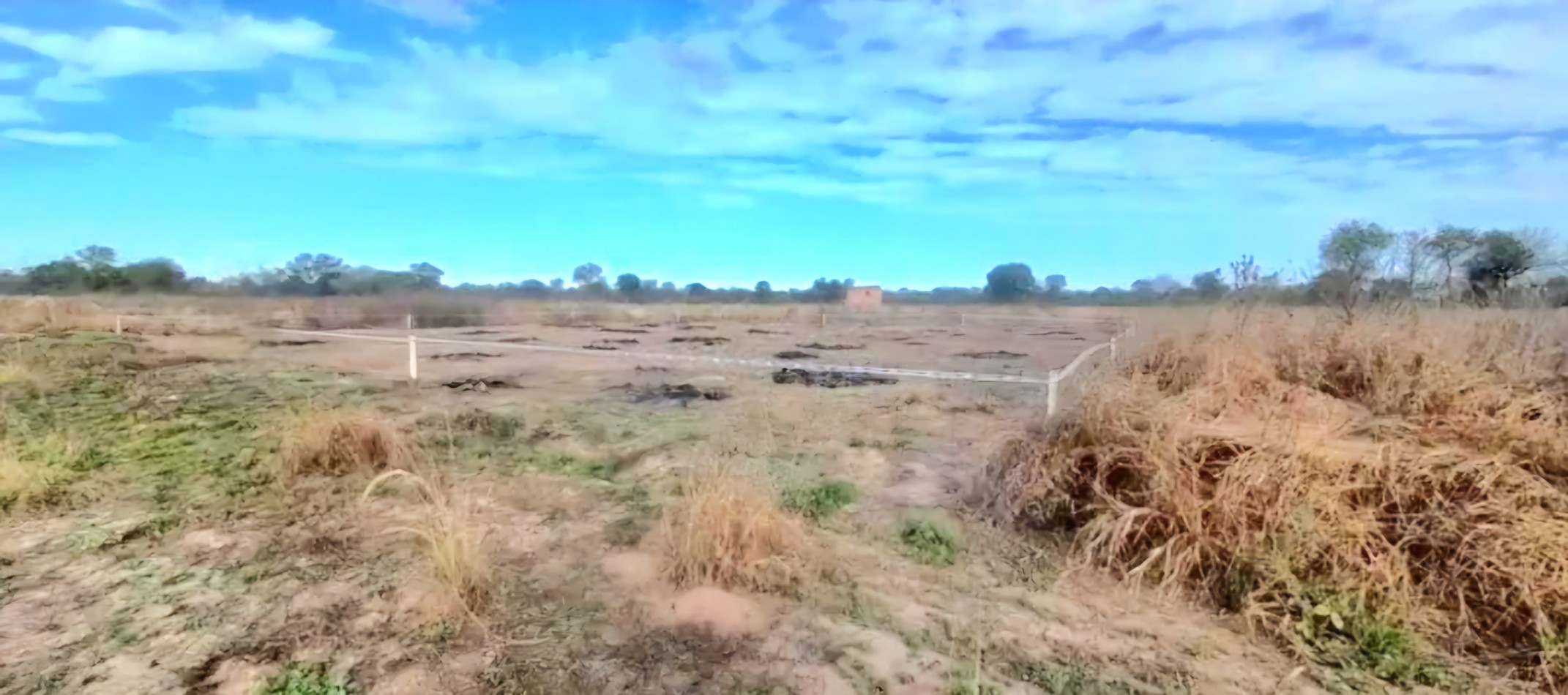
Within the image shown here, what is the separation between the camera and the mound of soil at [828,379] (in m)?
11.9

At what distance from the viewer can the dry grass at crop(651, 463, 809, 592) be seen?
12.7 ft

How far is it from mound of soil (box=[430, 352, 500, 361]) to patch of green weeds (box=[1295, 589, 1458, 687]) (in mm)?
14118

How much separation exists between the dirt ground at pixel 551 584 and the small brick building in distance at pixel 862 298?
41.5 metres

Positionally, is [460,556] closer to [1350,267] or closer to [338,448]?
[338,448]

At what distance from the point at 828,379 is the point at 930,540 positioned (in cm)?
802

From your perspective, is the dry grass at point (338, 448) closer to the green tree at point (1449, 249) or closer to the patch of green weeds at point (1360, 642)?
the patch of green weeds at point (1360, 642)

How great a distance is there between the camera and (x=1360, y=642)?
333cm

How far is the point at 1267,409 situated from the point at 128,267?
4569 centimetres

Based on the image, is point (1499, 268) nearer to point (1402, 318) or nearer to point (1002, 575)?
point (1402, 318)

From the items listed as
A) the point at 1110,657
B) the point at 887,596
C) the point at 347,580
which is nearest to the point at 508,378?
the point at 347,580

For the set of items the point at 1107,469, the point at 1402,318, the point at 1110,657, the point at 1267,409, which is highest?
the point at 1402,318

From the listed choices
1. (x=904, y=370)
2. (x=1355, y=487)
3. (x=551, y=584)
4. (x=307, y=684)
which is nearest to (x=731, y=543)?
(x=551, y=584)

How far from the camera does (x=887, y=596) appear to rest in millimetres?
3832

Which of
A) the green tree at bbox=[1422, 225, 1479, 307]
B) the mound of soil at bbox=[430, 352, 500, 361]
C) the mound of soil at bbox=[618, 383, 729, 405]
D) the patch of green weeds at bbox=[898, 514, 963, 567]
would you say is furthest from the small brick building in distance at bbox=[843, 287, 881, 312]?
the patch of green weeds at bbox=[898, 514, 963, 567]
